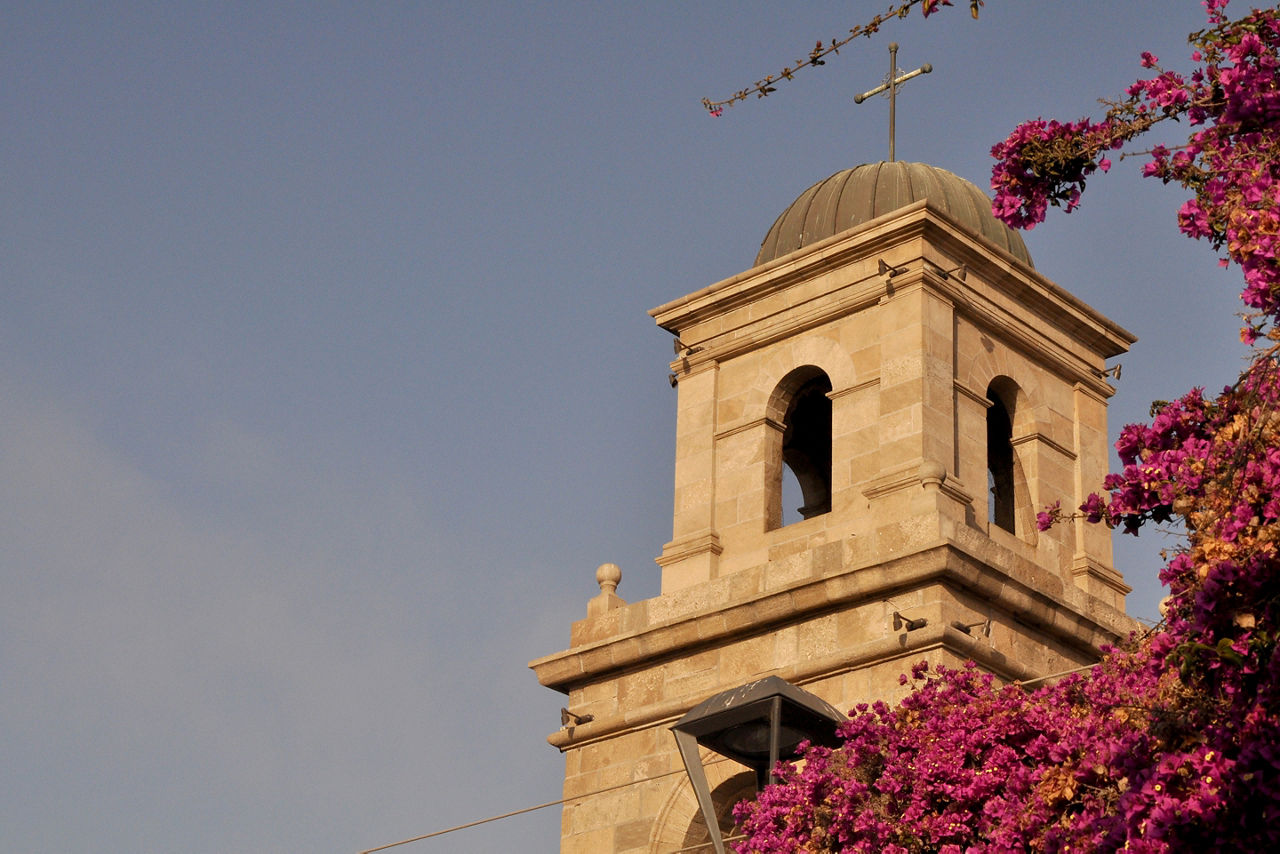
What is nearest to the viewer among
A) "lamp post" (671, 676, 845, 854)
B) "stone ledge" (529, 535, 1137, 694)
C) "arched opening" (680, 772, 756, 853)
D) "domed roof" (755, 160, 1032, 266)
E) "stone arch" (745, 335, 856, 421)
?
"lamp post" (671, 676, 845, 854)

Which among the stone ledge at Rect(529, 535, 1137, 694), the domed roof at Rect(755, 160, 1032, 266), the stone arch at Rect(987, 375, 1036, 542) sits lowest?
the stone ledge at Rect(529, 535, 1137, 694)

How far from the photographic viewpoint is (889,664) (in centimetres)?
1861

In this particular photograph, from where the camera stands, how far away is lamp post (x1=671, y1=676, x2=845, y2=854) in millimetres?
16781

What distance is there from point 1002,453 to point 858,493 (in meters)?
2.95

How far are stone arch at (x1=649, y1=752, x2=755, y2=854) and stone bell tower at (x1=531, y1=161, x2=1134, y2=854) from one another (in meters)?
0.02

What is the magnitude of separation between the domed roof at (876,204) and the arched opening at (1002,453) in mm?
1397

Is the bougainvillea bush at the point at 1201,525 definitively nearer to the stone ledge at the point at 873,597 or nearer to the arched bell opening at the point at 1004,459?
the stone ledge at the point at 873,597

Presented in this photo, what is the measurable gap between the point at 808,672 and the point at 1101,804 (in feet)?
23.2

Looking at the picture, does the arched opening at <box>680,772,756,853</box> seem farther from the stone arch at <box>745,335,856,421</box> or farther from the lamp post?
the stone arch at <box>745,335,856,421</box>

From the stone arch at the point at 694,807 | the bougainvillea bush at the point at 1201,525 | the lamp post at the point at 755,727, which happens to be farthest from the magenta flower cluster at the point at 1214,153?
the stone arch at the point at 694,807

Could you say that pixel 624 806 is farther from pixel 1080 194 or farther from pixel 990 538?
pixel 1080 194

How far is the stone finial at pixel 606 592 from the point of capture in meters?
21.3

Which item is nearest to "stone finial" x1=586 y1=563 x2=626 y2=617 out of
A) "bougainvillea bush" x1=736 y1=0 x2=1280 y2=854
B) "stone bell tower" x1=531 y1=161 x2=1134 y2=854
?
"stone bell tower" x1=531 y1=161 x2=1134 y2=854

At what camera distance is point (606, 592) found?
21438mm
